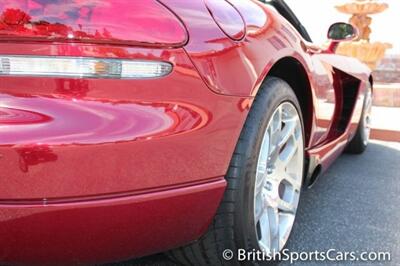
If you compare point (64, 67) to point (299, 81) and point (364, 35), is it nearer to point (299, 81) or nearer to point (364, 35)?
point (299, 81)

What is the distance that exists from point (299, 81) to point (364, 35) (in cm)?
970

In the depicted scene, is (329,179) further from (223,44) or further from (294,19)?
(223,44)

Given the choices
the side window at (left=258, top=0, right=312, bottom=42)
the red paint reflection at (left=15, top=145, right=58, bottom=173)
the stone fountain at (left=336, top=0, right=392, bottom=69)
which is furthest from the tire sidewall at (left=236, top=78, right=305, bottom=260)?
the stone fountain at (left=336, top=0, right=392, bottom=69)

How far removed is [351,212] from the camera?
8.65 ft

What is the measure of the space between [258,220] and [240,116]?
53 cm

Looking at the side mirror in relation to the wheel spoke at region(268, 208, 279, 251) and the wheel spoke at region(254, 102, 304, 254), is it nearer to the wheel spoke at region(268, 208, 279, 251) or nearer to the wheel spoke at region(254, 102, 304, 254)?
the wheel spoke at region(254, 102, 304, 254)

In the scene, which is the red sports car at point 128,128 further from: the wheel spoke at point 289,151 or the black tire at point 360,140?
the black tire at point 360,140

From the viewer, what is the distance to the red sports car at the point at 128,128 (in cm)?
120

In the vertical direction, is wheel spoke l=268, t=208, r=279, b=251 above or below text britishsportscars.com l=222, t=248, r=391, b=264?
above

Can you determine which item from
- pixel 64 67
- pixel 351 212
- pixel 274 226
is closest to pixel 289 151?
pixel 274 226

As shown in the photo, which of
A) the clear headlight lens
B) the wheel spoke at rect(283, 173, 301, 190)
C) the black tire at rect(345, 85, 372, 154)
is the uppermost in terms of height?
the clear headlight lens

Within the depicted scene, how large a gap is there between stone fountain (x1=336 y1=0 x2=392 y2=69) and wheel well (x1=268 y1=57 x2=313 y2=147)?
294 inches

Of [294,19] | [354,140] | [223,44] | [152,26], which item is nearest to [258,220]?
[223,44]

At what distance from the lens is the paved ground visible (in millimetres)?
2186
